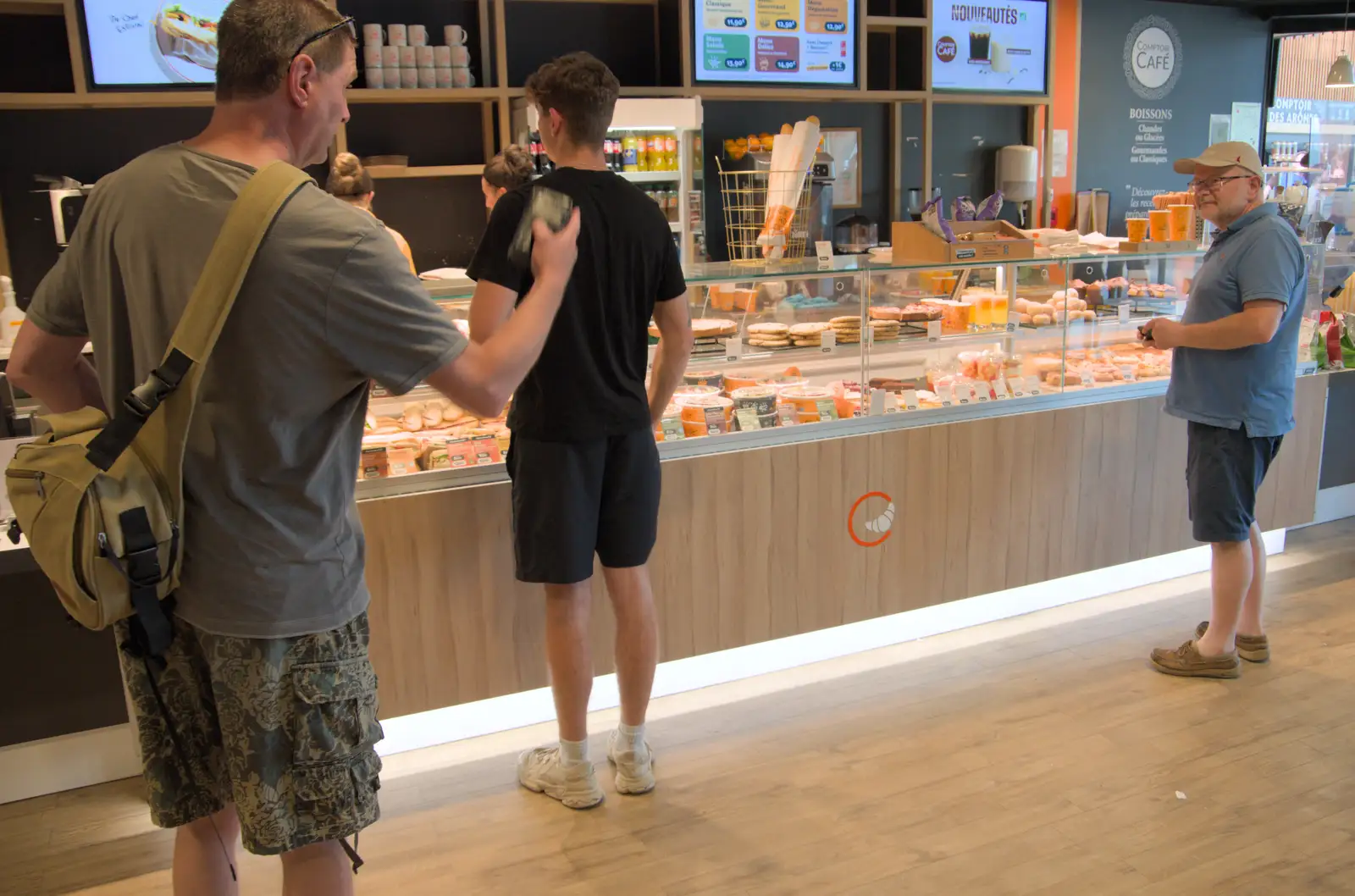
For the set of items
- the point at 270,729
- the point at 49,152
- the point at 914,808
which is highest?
the point at 49,152

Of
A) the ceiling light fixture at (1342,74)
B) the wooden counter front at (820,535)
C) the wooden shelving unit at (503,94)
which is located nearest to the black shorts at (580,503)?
the wooden counter front at (820,535)

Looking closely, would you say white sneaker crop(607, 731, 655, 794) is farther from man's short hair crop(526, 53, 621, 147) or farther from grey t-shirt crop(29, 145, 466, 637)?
man's short hair crop(526, 53, 621, 147)

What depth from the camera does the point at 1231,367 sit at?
3.33 metres

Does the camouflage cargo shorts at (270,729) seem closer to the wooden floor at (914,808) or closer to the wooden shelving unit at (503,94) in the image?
the wooden floor at (914,808)

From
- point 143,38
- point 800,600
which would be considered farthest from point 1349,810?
point 143,38

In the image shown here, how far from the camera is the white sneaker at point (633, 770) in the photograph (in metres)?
2.84

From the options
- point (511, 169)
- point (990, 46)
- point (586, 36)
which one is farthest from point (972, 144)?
point (511, 169)

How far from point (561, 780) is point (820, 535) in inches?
44.5

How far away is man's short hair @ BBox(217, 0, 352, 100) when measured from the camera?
4.65 feet

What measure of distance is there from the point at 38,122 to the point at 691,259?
338 cm

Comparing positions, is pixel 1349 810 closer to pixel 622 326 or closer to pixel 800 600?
pixel 800 600

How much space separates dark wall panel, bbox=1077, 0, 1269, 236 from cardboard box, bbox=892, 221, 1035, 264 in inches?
208

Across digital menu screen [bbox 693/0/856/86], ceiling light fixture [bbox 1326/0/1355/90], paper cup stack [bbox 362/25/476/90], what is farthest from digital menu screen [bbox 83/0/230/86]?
ceiling light fixture [bbox 1326/0/1355/90]

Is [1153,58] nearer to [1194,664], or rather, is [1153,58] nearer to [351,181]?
[1194,664]
